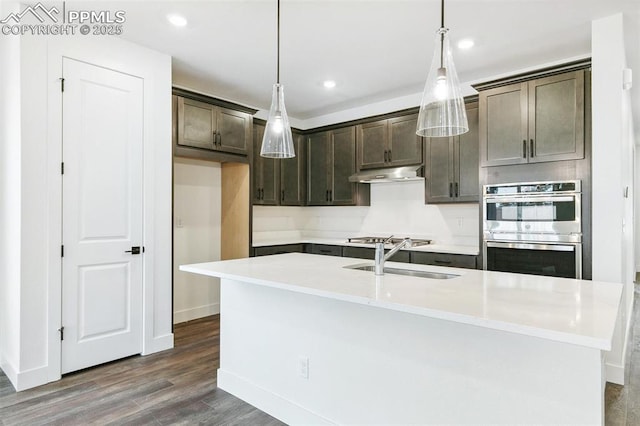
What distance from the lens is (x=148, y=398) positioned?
102 inches

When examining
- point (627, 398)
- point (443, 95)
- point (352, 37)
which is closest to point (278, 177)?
point (352, 37)

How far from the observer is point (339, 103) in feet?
16.2

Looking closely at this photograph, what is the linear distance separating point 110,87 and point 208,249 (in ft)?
7.14

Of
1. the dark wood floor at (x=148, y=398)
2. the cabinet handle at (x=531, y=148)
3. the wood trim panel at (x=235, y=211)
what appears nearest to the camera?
the dark wood floor at (x=148, y=398)

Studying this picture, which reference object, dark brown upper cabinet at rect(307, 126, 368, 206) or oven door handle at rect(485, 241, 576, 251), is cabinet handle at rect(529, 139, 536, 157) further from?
dark brown upper cabinet at rect(307, 126, 368, 206)

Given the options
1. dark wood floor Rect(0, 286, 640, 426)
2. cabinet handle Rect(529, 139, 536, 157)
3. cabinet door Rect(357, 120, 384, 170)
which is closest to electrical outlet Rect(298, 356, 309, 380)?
dark wood floor Rect(0, 286, 640, 426)

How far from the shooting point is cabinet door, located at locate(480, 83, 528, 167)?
3326 millimetres

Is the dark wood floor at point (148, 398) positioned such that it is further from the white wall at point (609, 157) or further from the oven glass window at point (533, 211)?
the oven glass window at point (533, 211)

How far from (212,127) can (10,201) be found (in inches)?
73.8

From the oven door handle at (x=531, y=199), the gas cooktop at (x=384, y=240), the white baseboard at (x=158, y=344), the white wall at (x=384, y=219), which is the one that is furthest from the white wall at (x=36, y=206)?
the oven door handle at (x=531, y=199)

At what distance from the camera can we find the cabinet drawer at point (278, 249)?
4.54m

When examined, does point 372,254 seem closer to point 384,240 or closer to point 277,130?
point 384,240

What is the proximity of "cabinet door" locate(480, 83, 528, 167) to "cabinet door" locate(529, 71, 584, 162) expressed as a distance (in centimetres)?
7

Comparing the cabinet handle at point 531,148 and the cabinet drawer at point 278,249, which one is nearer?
the cabinet handle at point 531,148
